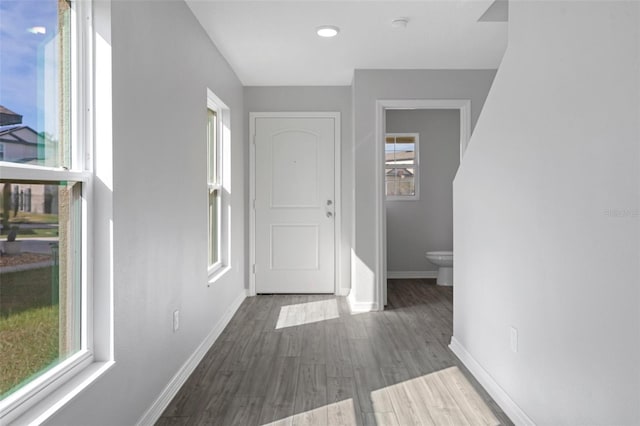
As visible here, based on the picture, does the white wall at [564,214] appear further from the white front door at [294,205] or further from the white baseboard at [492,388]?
the white front door at [294,205]

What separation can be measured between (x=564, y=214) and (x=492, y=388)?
119 cm

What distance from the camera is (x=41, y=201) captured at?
1651 mm

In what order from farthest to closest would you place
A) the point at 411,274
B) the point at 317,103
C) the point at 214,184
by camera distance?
the point at 411,274 < the point at 317,103 < the point at 214,184

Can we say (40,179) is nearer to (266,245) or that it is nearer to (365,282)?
(365,282)

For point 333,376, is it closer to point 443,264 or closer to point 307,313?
point 307,313

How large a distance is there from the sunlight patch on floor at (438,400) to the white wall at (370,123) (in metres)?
1.80

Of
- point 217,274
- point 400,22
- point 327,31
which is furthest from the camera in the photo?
point 217,274

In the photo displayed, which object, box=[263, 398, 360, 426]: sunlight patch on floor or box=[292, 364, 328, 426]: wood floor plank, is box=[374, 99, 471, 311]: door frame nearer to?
box=[292, 364, 328, 426]: wood floor plank

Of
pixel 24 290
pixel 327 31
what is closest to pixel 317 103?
pixel 327 31

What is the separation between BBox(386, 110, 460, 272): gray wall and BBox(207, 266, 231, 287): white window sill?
2.71m

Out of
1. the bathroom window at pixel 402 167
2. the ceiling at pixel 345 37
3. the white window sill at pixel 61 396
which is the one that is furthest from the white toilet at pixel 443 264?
the white window sill at pixel 61 396

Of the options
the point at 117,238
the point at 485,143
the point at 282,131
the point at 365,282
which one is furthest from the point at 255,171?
the point at 117,238

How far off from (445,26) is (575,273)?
2337 millimetres

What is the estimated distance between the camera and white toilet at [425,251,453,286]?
581 centimetres
